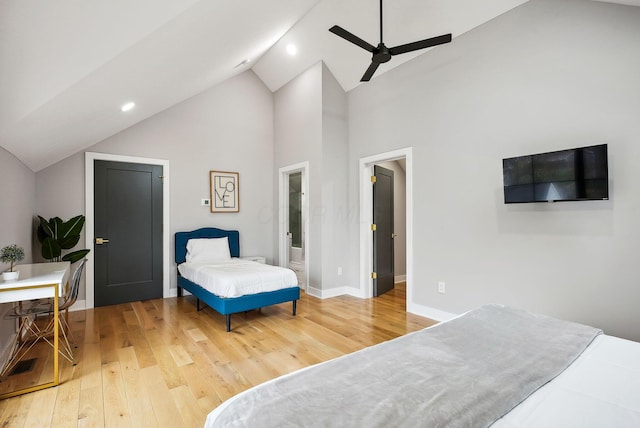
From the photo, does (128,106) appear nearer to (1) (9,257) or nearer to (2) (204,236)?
(1) (9,257)

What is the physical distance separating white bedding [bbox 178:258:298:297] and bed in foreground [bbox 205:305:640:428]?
7.92 ft

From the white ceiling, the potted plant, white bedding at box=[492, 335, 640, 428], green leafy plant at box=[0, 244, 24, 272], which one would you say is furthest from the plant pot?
white bedding at box=[492, 335, 640, 428]

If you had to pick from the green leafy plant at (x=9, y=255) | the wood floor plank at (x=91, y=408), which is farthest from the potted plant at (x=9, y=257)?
the wood floor plank at (x=91, y=408)

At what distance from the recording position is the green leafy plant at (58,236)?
3745mm

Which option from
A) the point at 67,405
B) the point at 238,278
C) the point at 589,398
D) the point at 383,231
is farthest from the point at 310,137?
the point at 589,398

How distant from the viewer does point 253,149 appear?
5.85 meters

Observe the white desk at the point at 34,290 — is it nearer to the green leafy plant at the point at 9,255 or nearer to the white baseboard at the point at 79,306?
the green leafy plant at the point at 9,255

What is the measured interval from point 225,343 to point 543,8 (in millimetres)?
4399

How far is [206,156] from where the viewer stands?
5359 millimetres

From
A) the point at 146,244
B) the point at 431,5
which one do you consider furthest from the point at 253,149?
the point at 431,5

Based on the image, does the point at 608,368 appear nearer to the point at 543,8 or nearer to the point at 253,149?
the point at 543,8

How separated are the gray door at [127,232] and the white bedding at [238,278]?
0.89m

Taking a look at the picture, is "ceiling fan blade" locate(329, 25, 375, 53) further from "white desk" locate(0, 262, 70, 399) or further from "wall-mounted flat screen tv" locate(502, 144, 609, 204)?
"white desk" locate(0, 262, 70, 399)

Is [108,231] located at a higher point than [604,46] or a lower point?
lower
